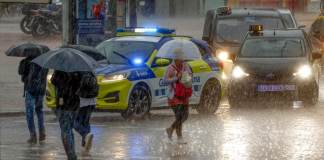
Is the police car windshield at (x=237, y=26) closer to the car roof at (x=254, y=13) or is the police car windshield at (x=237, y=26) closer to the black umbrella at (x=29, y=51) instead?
the car roof at (x=254, y=13)

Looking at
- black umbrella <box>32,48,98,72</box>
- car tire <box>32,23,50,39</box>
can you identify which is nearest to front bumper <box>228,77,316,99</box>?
black umbrella <box>32,48,98,72</box>

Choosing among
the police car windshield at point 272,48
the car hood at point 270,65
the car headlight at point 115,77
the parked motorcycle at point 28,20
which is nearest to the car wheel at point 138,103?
the car headlight at point 115,77

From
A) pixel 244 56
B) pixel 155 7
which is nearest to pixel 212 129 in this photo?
pixel 244 56

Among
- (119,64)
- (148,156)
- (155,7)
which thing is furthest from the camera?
(155,7)

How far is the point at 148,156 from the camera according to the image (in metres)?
13.9

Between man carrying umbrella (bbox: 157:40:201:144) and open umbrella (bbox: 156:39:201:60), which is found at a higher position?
open umbrella (bbox: 156:39:201:60)

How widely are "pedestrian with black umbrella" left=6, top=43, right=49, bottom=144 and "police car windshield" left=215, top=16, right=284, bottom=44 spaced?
10.2 metres

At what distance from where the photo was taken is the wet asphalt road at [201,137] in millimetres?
14078

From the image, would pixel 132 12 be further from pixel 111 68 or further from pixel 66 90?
pixel 66 90

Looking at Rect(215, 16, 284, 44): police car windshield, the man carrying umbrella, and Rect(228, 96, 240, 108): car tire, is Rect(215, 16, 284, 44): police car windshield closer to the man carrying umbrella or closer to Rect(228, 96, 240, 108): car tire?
Rect(228, 96, 240, 108): car tire

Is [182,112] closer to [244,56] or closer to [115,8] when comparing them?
[244,56]

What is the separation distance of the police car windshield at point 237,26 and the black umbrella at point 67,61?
12.2 metres

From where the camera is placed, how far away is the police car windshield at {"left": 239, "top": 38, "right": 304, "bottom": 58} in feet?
73.2

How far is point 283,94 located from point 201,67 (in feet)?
6.59
